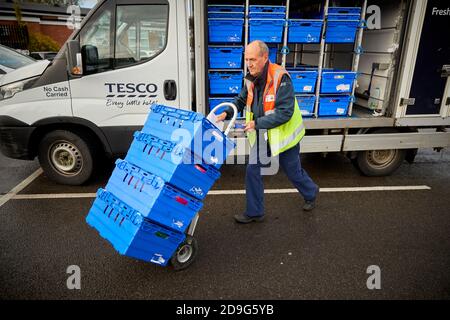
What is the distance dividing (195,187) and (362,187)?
3.05 metres

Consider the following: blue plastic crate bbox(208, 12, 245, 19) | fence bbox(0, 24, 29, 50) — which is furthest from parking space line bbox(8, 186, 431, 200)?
fence bbox(0, 24, 29, 50)

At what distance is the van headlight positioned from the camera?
4035 mm

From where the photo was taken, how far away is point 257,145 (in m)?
3.40

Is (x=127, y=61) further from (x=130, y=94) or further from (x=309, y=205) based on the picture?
(x=309, y=205)

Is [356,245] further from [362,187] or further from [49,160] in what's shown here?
[49,160]

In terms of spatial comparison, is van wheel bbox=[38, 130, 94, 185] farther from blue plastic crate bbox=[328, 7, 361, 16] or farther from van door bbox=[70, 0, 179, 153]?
blue plastic crate bbox=[328, 7, 361, 16]

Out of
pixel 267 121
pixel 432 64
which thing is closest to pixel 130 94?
pixel 267 121

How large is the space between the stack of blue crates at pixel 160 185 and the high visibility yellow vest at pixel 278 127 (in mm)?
717

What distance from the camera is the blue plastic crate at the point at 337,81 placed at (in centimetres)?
455

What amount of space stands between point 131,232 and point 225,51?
2.88 m

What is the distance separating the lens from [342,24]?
4.39 meters

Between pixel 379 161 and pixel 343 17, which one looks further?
pixel 379 161

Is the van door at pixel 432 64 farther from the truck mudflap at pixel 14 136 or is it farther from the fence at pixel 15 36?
the fence at pixel 15 36

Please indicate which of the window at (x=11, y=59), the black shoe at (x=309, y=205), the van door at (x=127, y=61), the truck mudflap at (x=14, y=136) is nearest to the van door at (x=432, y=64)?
the black shoe at (x=309, y=205)
